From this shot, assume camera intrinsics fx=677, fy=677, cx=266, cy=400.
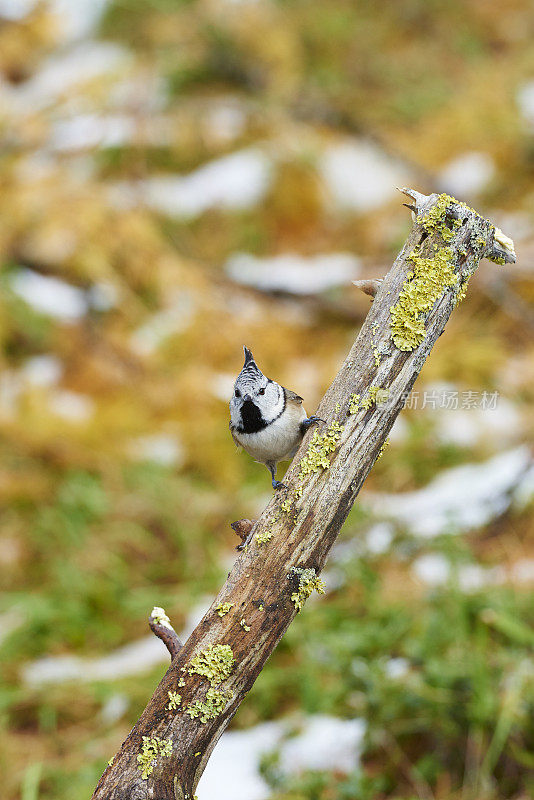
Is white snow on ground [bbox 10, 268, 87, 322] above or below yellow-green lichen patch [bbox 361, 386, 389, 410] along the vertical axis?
above

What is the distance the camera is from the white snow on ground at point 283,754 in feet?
8.27

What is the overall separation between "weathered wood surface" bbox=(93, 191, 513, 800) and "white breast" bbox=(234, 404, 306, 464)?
0.09 metres

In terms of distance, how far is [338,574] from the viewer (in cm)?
346

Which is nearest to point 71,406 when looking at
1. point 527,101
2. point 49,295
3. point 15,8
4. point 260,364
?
point 49,295

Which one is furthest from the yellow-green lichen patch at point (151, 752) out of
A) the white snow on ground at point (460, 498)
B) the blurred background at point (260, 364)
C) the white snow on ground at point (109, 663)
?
the white snow on ground at point (460, 498)

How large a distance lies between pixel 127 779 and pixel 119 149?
18.1ft

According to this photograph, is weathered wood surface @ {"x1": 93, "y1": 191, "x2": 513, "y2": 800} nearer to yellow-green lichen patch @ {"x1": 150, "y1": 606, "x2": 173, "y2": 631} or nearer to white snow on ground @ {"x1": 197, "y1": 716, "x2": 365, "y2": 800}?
yellow-green lichen patch @ {"x1": 150, "y1": 606, "x2": 173, "y2": 631}

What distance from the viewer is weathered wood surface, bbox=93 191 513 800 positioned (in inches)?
52.9

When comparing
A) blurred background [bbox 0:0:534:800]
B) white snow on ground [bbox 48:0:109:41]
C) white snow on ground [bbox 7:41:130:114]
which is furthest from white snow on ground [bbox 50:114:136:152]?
white snow on ground [bbox 48:0:109:41]

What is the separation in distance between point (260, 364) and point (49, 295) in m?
2.00

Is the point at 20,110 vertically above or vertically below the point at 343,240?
below

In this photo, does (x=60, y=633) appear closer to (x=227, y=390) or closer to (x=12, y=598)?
(x=12, y=598)

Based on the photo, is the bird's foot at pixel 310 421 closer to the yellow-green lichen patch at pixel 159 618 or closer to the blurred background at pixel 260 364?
the yellow-green lichen patch at pixel 159 618

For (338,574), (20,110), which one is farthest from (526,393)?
(20,110)
